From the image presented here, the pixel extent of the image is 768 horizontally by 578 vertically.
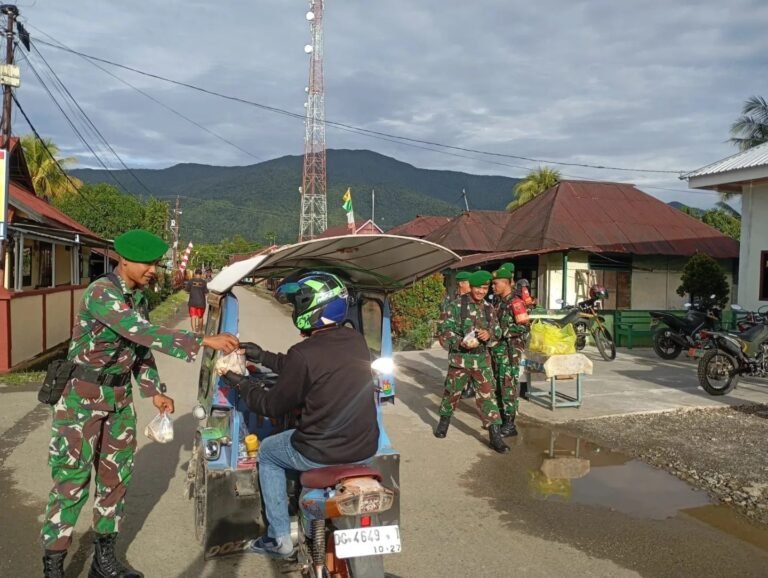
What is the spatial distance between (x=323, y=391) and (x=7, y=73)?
16486 mm

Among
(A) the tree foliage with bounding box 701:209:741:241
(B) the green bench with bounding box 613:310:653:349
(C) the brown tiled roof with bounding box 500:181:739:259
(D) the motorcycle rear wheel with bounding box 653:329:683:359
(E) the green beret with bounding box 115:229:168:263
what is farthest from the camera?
(A) the tree foliage with bounding box 701:209:741:241

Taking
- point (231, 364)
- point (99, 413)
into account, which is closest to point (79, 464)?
point (99, 413)

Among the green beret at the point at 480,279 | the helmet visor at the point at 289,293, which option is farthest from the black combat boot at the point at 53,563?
the green beret at the point at 480,279

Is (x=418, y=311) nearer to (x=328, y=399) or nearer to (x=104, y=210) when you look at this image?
(x=328, y=399)

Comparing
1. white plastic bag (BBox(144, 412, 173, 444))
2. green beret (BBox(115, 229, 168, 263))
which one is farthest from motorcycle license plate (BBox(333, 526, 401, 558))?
green beret (BBox(115, 229, 168, 263))

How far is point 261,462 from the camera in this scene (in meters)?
3.46

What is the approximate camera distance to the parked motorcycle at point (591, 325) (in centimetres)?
1334

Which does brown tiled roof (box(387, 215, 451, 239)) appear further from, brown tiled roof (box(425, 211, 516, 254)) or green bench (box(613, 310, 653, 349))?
green bench (box(613, 310, 653, 349))

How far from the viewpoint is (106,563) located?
12.0ft

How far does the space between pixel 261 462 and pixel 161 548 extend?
1.32 metres

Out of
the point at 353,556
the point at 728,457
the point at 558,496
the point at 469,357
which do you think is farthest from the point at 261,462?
the point at 728,457

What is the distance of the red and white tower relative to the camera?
131 ft

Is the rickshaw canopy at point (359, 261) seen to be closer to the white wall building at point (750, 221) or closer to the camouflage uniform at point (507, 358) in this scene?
the camouflage uniform at point (507, 358)

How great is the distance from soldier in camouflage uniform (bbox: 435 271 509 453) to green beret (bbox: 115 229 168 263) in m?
3.72
